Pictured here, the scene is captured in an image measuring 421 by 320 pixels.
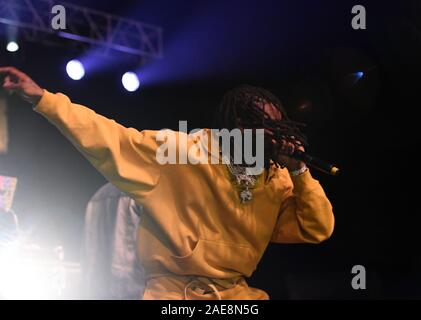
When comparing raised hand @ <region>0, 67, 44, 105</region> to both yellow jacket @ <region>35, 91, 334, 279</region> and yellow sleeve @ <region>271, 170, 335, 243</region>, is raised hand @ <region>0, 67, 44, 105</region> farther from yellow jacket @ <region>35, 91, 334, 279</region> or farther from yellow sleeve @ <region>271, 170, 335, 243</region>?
yellow sleeve @ <region>271, 170, 335, 243</region>

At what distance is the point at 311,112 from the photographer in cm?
278

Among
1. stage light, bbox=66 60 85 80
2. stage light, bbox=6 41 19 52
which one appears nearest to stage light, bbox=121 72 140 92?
stage light, bbox=66 60 85 80

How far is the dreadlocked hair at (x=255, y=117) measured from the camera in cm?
200

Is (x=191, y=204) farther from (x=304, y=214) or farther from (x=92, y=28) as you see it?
(x=92, y=28)

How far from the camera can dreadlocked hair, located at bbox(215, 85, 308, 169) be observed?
6.57ft

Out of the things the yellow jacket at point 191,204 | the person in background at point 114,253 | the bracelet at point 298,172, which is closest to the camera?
the yellow jacket at point 191,204

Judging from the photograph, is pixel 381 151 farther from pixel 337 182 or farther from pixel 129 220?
pixel 129 220

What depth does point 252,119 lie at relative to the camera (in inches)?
80.7

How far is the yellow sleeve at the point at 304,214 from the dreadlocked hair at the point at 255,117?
0.12 m

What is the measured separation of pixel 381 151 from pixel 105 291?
1.48m

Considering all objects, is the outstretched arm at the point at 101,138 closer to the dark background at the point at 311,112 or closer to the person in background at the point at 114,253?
the person in background at the point at 114,253

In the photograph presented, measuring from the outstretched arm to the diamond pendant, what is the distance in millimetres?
295

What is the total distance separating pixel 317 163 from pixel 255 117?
0.29 meters

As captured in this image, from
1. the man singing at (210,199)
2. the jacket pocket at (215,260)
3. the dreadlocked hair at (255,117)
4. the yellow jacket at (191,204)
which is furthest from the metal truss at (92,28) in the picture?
the jacket pocket at (215,260)
